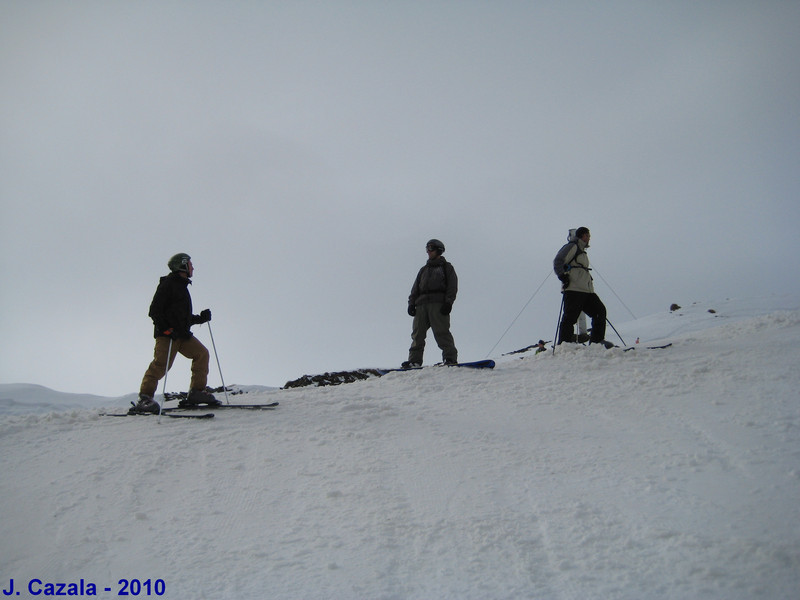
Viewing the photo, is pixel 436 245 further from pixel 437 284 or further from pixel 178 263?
pixel 178 263

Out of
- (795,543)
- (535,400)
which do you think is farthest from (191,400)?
(795,543)

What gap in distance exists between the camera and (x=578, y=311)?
29.8ft

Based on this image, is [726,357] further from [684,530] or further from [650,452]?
[684,530]

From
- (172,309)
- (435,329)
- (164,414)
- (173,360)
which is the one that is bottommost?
(164,414)

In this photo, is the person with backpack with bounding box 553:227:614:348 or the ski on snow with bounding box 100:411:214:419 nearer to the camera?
the ski on snow with bounding box 100:411:214:419

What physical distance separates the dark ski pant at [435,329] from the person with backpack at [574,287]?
1.92 meters

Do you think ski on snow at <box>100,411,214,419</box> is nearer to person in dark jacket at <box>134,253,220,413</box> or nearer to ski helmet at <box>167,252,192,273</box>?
person in dark jacket at <box>134,253,220,413</box>

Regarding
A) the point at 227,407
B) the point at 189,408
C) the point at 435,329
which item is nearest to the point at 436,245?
the point at 435,329

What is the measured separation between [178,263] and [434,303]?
4130mm

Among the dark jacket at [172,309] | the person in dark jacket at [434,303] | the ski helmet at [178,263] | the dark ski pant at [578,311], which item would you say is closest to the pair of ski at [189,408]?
the dark jacket at [172,309]

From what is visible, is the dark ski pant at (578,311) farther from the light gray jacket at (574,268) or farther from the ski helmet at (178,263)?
the ski helmet at (178,263)

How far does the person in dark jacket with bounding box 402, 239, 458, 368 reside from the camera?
919 cm

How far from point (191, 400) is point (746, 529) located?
19.3ft

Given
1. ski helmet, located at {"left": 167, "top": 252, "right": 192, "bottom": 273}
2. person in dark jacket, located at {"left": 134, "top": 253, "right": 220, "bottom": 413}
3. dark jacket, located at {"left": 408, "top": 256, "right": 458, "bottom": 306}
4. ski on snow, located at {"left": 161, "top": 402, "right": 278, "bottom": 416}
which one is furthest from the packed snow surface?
dark jacket, located at {"left": 408, "top": 256, "right": 458, "bottom": 306}
